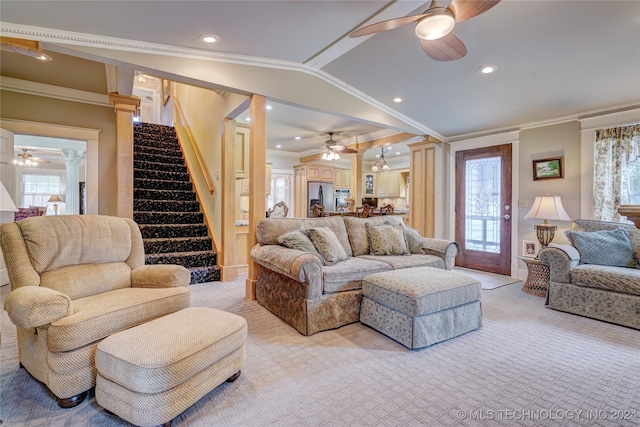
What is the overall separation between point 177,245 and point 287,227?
2.09m

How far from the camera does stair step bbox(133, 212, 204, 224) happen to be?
4.53 m

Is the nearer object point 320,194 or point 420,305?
point 420,305

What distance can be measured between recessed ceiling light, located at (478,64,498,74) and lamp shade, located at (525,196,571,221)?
1961 mm

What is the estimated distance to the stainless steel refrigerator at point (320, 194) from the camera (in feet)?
27.4

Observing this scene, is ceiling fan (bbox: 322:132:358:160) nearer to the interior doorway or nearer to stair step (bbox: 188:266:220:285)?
the interior doorway

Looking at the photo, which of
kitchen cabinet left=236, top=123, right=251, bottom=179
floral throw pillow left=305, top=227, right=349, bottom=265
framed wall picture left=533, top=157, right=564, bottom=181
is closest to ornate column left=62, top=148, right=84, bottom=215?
kitchen cabinet left=236, top=123, right=251, bottom=179

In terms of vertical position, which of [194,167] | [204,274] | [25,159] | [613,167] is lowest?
[204,274]

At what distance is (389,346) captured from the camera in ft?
7.69

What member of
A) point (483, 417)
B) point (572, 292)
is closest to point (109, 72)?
point (483, 417)

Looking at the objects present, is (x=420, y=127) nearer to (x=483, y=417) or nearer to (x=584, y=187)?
(x=584, y=187)

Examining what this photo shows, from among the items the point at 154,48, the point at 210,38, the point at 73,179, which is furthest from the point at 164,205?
the point at 73,179

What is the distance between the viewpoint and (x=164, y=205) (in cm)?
492

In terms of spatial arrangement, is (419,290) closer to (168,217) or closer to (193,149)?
(168,217)

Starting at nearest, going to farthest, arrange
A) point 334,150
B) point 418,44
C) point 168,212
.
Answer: point 418,44
point 168,212
point 334,150
